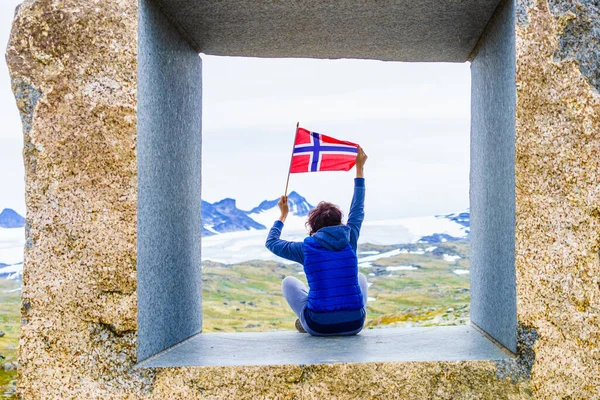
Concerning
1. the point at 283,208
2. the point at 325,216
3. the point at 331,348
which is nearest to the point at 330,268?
the point at 325,216

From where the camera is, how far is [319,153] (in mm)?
4555

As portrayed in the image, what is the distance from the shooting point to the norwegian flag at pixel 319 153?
453cm

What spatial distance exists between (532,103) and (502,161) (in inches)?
18.1

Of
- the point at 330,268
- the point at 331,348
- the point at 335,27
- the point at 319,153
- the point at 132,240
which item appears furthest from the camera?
the point at 319,153

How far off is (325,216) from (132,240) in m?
1.67

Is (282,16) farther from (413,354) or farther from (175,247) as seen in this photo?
(413,354)

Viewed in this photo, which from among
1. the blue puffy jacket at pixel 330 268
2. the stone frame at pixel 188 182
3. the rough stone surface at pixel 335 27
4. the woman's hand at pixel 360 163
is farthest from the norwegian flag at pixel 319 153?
the stone frame at pixel 188 182

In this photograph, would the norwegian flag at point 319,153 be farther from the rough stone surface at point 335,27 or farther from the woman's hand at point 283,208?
the rough stone surface at point 335,27

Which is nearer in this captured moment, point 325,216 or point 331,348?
point 331,348

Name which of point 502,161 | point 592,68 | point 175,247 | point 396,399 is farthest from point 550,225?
point 175,247

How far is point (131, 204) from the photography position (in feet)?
10.7

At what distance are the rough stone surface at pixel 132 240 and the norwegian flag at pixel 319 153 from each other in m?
1.51

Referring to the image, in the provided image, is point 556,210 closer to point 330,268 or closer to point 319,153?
point 330,268

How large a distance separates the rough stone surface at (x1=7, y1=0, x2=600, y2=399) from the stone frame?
0.10 metres
